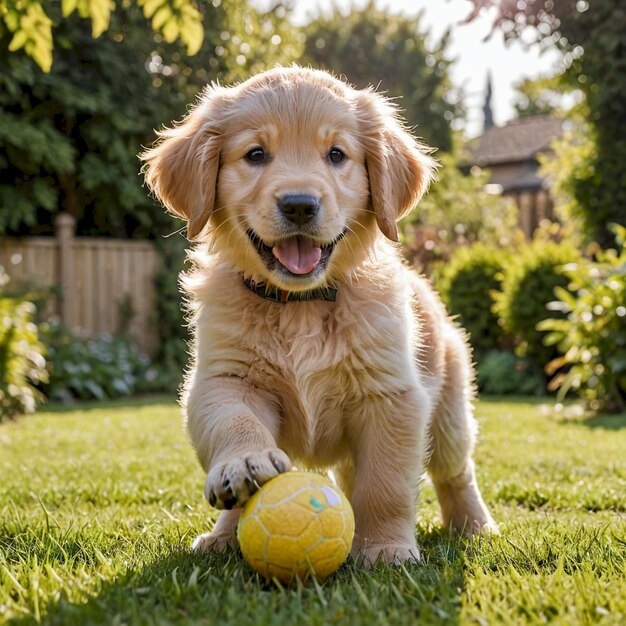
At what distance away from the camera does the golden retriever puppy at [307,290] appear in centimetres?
286

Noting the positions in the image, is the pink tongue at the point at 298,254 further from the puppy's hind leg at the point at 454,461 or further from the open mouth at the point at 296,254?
the puppy's hind leg at the point at 454,461

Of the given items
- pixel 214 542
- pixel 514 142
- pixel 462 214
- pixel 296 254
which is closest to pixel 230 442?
pixel 214 542

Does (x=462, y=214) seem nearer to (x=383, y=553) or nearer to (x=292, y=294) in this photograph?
(x=292, y=294)

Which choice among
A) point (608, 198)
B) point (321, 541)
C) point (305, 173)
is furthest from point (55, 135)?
point (321, 541)

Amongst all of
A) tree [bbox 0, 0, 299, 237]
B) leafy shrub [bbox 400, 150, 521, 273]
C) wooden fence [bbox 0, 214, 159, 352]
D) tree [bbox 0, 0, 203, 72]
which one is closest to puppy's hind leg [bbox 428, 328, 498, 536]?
tree [bbox 0, 0, 203, 72]

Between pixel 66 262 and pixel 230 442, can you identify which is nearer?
pixel 230 442

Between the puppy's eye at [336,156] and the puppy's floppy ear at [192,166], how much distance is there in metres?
0.44

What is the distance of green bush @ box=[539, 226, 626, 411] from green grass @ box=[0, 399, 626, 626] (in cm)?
262

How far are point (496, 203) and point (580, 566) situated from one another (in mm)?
19758

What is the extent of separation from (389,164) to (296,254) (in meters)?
0.60

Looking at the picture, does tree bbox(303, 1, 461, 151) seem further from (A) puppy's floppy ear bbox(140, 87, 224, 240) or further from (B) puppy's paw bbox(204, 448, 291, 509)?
(B) puppy's paw bbox(204, 448, 291, 509)

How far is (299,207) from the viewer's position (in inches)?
111

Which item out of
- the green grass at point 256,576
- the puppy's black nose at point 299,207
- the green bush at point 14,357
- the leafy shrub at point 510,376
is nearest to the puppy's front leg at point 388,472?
the green grass at point 256,576

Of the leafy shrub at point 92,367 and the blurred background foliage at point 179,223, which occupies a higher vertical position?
the blurred background foliage at point 179,223
